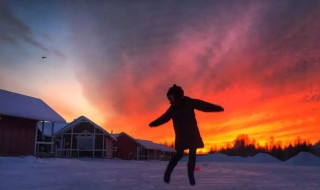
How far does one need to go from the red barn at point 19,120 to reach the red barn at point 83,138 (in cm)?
1257

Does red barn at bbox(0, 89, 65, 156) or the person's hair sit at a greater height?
red barn at bbox(0, 89, 65, 156)

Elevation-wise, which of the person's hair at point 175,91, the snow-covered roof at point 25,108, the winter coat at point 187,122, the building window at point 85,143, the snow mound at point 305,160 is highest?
the snow-covered roof at point 25,108

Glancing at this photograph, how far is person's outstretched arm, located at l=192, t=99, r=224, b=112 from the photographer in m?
6.59

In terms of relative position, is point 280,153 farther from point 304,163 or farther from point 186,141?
point 186,141

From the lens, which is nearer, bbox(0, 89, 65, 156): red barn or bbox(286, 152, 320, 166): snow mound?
bbox(0, 89, 65, 156): red barn

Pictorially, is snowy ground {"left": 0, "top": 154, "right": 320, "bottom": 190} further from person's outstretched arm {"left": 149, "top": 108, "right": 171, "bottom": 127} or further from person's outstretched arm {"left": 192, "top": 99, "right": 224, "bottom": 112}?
person's outstretched arm {"left": 192, "top": 99, "right": 224, "bottom": 112}

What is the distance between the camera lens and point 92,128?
47875 millimetres

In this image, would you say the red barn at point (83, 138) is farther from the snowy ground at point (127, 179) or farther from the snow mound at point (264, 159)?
the snow mound at point (264, 159)

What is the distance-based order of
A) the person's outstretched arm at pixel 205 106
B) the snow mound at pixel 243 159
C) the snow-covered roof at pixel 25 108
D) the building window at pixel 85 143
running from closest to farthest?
the person's outstretched arm at pixel 205 106, the snow-covered roof at pixel 25 108, the building window at pixel 85 143, the snow mound at pixel 243 159

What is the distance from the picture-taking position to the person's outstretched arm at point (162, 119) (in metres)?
7.14

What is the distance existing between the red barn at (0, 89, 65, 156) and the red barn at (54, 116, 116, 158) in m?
12.6

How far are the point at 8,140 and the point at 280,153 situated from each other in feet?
316

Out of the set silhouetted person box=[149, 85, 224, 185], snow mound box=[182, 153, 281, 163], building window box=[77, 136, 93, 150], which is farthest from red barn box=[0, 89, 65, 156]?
snow mound box=[182, 153, 281, 163]

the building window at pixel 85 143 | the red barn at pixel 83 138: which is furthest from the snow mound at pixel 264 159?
the building window at pixel 85 143
